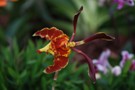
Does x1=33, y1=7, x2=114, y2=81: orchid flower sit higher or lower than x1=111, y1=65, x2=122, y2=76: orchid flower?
lower

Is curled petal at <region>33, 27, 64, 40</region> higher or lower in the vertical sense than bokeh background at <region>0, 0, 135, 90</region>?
lower

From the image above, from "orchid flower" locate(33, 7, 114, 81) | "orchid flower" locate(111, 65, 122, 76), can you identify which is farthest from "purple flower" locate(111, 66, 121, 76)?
"orchid flower" locate(33, 7, 114, 81)

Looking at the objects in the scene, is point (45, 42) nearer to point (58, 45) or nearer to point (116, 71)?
point (116, 71)

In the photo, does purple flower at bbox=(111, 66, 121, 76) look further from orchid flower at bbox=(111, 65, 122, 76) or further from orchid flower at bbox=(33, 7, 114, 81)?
orchid flower at bbox=(33, 7, 114, 81)

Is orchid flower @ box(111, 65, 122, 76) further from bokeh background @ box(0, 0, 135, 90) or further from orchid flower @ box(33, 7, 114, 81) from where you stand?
orchid flower @ box(33, 7, 114, 81)

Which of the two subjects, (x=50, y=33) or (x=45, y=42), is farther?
(x=45, y=42)

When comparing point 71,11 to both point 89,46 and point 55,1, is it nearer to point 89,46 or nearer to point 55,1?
point 55,1

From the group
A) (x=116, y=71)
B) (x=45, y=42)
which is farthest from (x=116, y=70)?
(x=45, y=42)

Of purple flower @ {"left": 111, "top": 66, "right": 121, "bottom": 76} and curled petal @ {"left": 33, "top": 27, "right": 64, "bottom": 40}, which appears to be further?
purple flower @ {"left": 111, "top": 66, "right": 121, "bottom": 76}

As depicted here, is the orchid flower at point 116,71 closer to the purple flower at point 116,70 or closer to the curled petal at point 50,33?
the purple flower at point 116,70

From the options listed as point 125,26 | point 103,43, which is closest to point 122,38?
point 125,26
